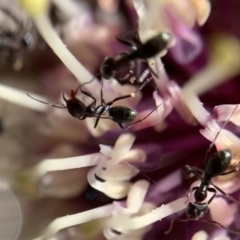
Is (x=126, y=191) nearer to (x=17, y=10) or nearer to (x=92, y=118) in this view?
(x=92, y=118)

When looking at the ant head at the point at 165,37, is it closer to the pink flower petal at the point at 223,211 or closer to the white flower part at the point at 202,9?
the white flower part at the point at 202,9

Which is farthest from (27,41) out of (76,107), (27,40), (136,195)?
(136,195)

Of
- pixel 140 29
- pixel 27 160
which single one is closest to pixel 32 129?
pixel 27 160

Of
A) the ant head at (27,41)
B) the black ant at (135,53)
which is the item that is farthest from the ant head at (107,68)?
the ant head at (27,41)

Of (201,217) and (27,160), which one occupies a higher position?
Answer: (27,160)

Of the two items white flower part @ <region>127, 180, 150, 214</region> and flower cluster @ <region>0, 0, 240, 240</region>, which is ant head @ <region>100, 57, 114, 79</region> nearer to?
flower cluster @ <region>0, 0, 240, 240</region>

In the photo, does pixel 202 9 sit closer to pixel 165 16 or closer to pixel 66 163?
pixel 165 16

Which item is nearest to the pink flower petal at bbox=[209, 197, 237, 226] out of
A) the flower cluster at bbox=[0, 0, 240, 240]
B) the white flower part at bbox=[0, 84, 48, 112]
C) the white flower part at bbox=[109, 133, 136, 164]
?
the flower cluster at bbox=[0, 0, 240, 240]
